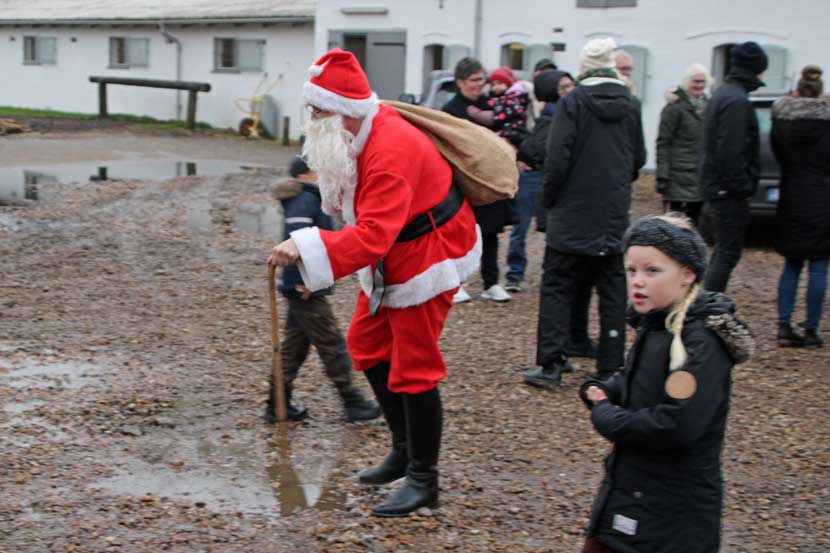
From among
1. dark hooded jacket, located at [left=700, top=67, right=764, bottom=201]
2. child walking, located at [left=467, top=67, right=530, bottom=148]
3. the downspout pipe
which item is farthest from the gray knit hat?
the downspout pipe

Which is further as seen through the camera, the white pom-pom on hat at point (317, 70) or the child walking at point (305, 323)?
the child walking at point (305, 323)

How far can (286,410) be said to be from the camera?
548cm

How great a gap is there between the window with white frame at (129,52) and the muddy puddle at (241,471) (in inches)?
1081

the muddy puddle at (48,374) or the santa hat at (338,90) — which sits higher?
the santa hat at (338,90)

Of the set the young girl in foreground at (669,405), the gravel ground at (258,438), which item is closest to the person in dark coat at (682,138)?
the gravel ground at (258,438)

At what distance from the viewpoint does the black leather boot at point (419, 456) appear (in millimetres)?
4355

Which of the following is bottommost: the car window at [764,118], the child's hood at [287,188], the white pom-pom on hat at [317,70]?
the child's hood at [287,188]

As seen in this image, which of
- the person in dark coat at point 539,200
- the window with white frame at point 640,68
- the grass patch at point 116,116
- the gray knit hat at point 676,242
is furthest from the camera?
the grass patch at point 116,116

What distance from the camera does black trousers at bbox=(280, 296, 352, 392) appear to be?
17.7 ft

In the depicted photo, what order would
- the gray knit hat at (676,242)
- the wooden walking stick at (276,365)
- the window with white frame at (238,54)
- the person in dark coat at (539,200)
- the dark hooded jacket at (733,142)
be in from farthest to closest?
the window with white frame at (238,54) → the dark hooded jacket at (733,142) → the person in dark coat at (539,200) → the wooden walking stick at (276,365) → the gray knit hat at (676,242)

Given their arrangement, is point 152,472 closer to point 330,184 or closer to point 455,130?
point 330,184

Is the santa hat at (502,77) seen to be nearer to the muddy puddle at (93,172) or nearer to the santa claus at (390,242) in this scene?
the santa claus at (390,242)

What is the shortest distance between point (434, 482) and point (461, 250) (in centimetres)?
98

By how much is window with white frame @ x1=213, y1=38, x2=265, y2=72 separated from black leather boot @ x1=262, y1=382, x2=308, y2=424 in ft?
75.6
